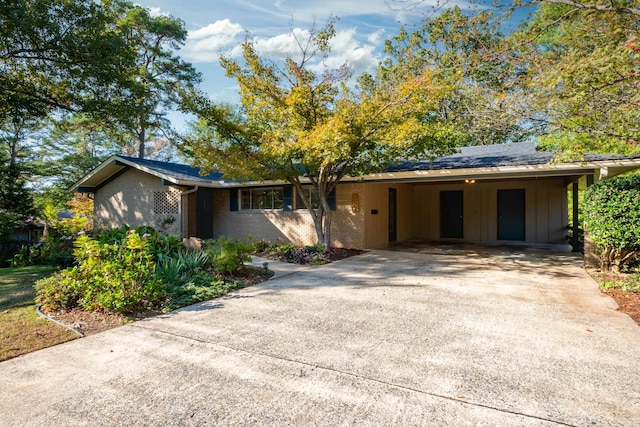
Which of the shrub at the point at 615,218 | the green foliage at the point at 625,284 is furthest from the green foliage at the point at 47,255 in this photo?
the shrub at the point at 615,218

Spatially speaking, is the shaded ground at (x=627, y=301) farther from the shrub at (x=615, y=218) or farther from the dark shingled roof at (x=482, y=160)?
the dark shingled roof at (x=482, y=160)

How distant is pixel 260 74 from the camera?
8.63 metres

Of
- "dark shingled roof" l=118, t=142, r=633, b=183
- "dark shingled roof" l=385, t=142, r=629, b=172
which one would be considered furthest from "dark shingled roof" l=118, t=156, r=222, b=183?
"dark shingled roof" l=385, t=142, r=629, b=172

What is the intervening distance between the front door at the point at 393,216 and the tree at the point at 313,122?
3.68 m

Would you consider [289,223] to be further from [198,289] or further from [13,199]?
[13,199]

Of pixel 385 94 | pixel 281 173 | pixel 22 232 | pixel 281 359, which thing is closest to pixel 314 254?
pixel 281 173

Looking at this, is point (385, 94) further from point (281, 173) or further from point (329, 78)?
point (281, 173)

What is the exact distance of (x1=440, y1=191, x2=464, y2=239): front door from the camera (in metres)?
14.0

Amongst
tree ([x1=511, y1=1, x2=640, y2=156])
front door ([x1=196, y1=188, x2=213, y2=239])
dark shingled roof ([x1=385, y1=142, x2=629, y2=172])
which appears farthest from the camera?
front door ([x1=196, y1=188, x2=213, y2=239])

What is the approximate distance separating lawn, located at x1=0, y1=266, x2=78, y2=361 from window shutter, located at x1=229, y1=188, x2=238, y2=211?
758 centimetres

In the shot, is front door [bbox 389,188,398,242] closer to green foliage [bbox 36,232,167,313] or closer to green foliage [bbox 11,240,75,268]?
green foliage [bbox 36,232,167,313]

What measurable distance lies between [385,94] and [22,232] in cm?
1189

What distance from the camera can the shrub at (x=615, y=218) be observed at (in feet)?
20.4

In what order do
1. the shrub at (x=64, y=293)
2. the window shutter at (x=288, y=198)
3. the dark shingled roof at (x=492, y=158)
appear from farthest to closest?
the window shutter at (x=288, y=198) → the dark shingled roof at (x=492, y=158) → the shrub at (x=64, y=293)
